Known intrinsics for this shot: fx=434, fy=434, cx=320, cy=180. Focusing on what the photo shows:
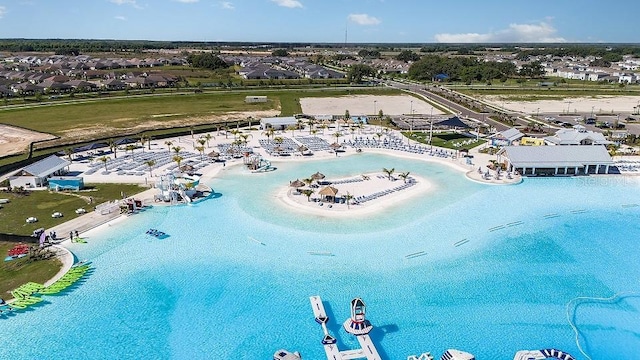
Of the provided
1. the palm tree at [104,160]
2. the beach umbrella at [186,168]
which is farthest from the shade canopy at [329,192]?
the palm tree at [104,160]

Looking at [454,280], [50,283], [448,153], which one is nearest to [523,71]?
[448,153]

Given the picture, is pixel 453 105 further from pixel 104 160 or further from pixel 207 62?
pixel 207 62

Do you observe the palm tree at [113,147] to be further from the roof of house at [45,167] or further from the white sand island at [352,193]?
the white sand island at [352,193]

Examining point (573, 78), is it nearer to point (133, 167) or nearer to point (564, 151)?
point (564, 151)

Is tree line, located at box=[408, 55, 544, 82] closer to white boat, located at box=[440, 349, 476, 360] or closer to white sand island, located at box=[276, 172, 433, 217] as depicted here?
white sand island, located at box=[276, 172, 433, 217]

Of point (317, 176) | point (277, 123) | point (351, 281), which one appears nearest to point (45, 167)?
point (317, 176)
